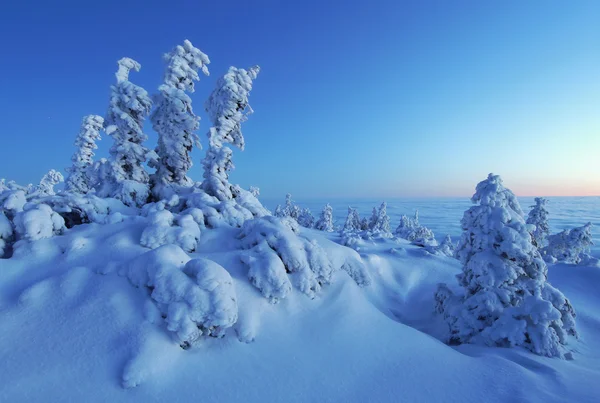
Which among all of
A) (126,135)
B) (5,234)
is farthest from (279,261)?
(126,135)

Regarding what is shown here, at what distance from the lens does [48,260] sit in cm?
630

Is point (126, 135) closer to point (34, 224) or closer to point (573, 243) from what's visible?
point (34, 224)

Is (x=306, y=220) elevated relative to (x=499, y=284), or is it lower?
lower

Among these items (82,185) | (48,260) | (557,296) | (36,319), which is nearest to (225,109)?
(48,260)

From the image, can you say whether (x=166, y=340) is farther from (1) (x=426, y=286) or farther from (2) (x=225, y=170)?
(1) (x=426, y=286)

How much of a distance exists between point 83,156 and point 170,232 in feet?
83.8

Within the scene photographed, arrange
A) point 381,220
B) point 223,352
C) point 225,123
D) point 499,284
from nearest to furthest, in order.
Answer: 1. point 223,352
2. point 499,284
3. point 225,123
4. point 381,220

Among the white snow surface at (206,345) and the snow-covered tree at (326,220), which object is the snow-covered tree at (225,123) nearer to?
the white snow surface at (206,345)

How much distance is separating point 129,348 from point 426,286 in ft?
41.8

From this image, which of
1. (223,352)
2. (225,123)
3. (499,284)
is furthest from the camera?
(225,123)

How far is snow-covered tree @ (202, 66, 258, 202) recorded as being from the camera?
40.8 ft

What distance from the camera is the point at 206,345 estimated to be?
5.16 m

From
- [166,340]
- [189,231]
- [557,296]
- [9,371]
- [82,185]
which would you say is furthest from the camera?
[82,185]

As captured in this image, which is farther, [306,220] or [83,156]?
[306,220]
